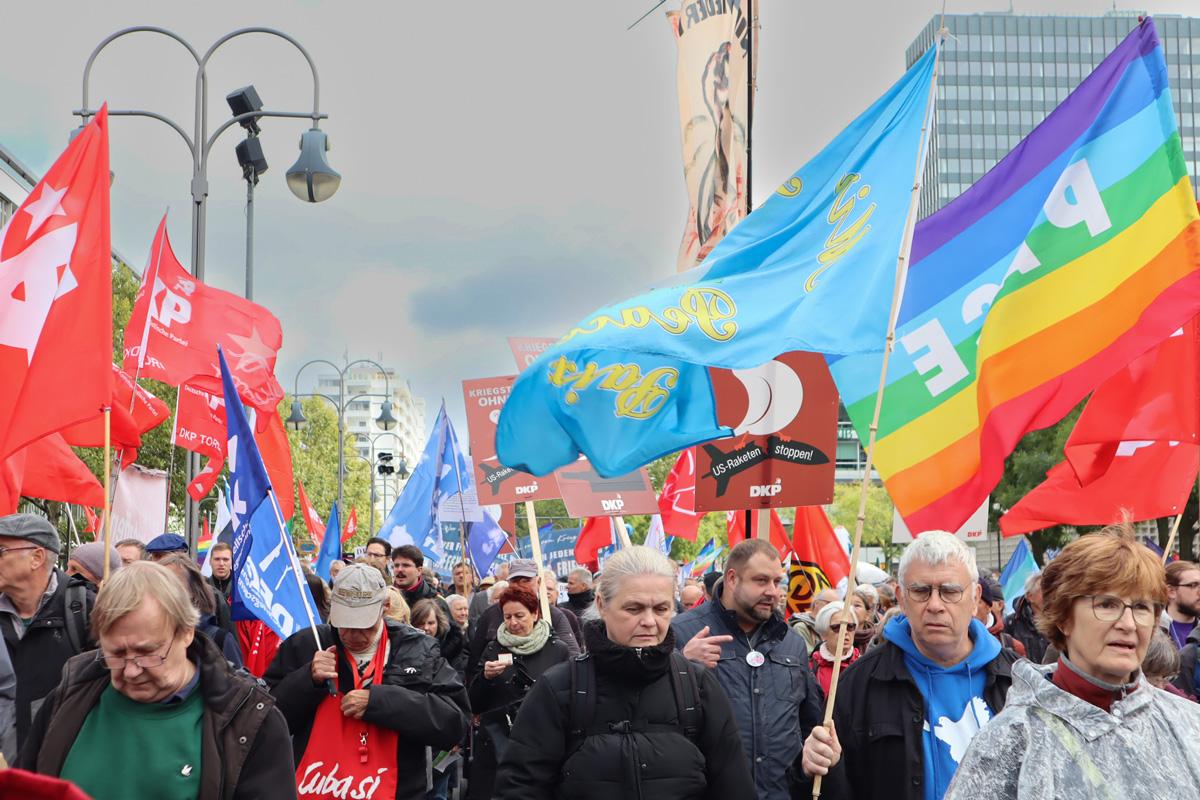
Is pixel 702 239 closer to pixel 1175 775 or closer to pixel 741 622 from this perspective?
pixel 741 622

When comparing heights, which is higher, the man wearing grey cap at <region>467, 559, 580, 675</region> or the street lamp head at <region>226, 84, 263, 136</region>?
the street lamp head at <region>226, 84, 263, 136</region>

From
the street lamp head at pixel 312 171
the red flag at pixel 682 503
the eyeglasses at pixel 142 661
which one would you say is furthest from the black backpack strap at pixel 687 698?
the red flag at pixel 682 503

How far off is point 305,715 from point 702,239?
558 cm

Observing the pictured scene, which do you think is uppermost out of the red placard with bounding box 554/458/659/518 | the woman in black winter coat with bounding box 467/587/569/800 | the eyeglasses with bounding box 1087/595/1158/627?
the red placard with bounding box 554/458/659/518

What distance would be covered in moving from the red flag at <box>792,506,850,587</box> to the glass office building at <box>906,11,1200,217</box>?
442ft

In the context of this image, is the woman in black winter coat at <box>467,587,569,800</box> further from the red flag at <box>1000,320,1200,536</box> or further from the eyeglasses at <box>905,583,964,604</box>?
the eyeglasses at <box>905,583,964,604</box>

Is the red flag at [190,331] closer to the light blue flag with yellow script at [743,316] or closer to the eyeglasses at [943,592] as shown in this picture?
the light blue flag with yellow script at [743,316]

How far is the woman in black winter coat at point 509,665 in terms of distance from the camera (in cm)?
879

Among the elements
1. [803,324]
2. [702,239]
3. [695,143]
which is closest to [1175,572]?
[803,324]

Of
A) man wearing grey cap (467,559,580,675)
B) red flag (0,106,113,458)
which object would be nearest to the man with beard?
man wearing grey cap (467,559,580,675)

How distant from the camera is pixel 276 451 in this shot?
1571 centimetres

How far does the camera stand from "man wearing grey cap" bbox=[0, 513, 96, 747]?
5945 mm

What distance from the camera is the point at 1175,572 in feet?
A: 27.1

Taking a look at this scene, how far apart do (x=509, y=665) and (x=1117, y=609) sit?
5.80 meters
